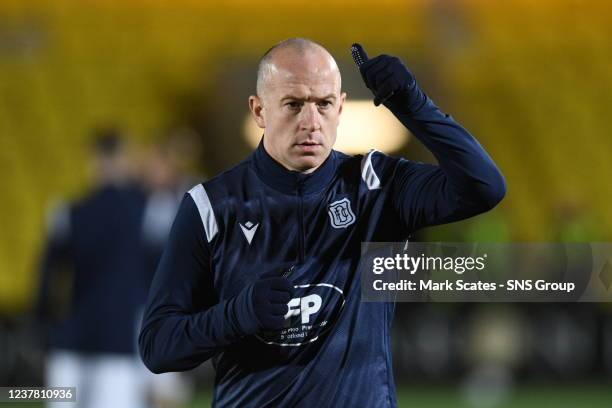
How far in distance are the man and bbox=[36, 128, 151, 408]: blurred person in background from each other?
10.9ft

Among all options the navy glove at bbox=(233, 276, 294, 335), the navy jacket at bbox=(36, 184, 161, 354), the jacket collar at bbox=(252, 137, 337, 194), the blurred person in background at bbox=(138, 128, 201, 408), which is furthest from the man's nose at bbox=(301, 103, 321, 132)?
the blurred person in background at bbox=(138, 128, 201, 408)

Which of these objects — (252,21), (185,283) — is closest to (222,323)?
(185,283)

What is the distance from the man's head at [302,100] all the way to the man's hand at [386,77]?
0.15 m

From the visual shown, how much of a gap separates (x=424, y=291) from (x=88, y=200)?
339 centimetres

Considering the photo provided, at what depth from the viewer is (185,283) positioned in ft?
10.1

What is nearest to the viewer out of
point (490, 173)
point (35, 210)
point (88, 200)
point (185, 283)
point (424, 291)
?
point (490, 173)

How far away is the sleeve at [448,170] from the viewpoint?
2.85m

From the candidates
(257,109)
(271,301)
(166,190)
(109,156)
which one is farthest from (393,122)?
(271,301)

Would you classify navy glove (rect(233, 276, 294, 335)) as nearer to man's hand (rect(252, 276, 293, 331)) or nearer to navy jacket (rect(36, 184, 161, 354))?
man's hand (rect(252, 276, 293, 331))

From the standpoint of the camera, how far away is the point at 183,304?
3.09 m

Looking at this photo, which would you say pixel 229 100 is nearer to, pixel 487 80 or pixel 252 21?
pixel 252 21

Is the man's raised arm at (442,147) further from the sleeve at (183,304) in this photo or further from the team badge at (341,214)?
the sleeve at (183,304)

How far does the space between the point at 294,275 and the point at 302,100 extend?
459 millimetres

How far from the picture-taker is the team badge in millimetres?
3109
